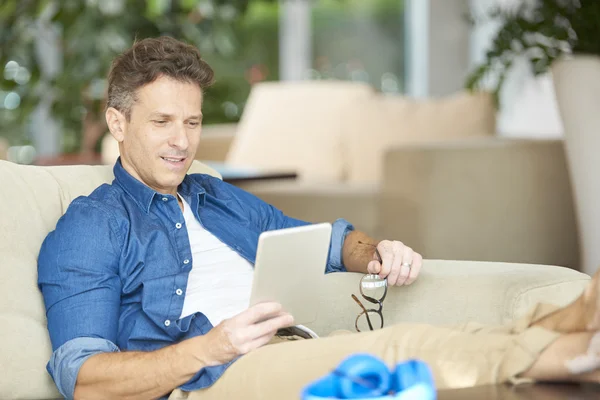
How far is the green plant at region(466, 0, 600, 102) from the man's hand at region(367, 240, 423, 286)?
1.78 meters

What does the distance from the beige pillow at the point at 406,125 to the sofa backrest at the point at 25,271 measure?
2501 millimetres

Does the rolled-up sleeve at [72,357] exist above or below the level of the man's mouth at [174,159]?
Answer: below

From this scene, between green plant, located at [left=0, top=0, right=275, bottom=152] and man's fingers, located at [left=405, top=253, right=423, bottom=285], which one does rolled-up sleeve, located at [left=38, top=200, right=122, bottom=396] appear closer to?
man's fingers, located at [left=405, top=253, right=423, bottom=285]

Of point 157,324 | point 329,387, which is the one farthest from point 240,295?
point 329,387

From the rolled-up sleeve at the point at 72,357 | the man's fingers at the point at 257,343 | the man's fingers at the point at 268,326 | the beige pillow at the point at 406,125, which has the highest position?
the beige pillow at the point at 406,125

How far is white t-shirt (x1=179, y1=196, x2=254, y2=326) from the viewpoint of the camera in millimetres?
1841

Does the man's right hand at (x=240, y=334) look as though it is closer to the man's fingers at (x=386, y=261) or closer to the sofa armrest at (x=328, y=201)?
the man's fingers at (x=386, y=261)

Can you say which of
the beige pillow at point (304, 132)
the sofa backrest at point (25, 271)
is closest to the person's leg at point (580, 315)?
the sofa backrest at point (25, 271)

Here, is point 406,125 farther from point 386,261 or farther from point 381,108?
point 386,261

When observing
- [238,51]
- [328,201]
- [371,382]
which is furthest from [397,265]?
[238,51]

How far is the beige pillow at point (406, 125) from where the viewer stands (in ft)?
14.2

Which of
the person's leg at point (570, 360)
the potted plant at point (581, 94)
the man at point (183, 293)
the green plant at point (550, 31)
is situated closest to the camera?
the person's leg at point (570, 360)

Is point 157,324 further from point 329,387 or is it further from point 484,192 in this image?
point 484,192

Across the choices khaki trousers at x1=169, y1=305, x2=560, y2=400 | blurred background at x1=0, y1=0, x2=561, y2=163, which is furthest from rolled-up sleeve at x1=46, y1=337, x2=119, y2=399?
blurred background at x1=0, y1=0, x2=561, y2=163
